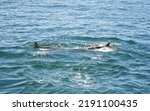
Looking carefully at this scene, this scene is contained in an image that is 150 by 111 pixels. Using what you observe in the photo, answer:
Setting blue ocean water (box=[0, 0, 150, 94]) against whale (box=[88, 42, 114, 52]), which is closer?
blue ocean water (box=[0, 0, 150, 94])

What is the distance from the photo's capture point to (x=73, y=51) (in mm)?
30922

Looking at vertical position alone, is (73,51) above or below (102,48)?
below

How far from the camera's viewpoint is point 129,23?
4519 cm

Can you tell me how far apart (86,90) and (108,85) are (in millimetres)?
1859

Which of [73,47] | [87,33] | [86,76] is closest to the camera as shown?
[86,76]

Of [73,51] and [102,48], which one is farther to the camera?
[102,48]

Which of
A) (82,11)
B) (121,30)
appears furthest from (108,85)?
(82,11)

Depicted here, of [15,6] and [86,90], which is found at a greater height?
[15,6]

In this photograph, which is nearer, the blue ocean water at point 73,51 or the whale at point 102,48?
the blue ocean water at point 73,51

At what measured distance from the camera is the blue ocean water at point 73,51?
24.2 m

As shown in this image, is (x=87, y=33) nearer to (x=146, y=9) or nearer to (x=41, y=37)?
(x=41, y=37)

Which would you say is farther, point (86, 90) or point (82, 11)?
point (82, 11)

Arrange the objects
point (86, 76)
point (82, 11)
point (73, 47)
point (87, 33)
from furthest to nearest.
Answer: point (82, 11) < point (87, 33) < point (73, 47) < point (86, 76)

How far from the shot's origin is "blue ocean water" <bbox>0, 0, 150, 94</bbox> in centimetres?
2419
